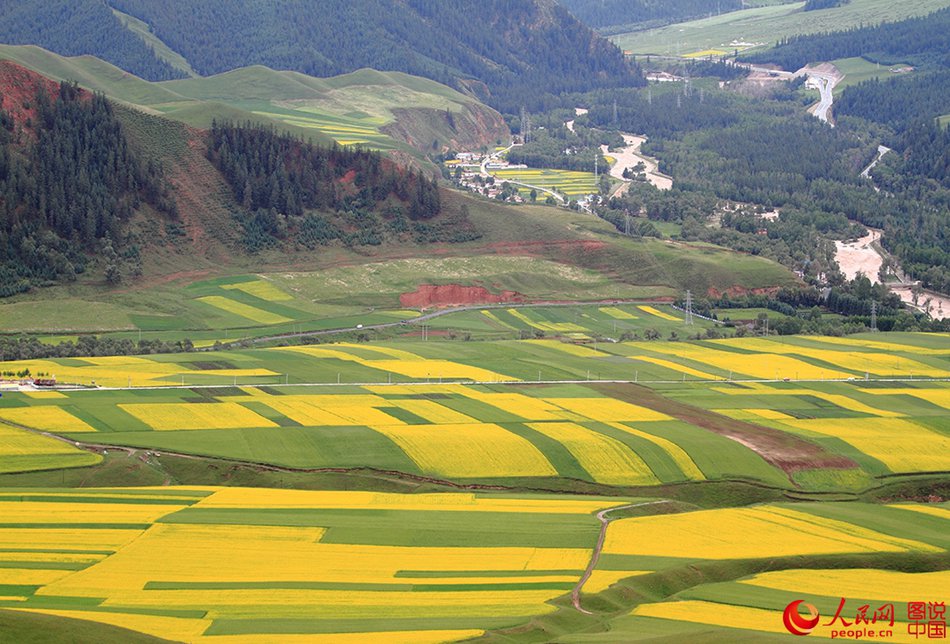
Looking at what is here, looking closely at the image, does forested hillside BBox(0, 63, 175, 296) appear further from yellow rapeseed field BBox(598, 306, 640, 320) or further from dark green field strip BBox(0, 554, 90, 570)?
dark green field strip BBox(0, 554, 90, 570)

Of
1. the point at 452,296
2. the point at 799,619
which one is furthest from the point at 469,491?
the point at 452,296

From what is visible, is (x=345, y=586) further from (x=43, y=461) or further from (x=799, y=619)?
(x=43, y=461)

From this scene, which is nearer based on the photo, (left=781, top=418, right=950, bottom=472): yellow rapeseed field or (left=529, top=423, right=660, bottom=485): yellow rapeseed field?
(left=529, top=423, right=660, bottom=485): yellow rapeseed field

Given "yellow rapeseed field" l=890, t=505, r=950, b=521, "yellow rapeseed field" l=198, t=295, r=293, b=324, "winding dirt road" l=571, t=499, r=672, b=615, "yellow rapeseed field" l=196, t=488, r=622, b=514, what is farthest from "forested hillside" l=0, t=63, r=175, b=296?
"yellow rapeseed field" l=890, t=505, r=950, b=521

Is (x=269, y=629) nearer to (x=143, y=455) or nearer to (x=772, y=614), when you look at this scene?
(x=772, y=614)

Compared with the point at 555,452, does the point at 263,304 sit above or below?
above

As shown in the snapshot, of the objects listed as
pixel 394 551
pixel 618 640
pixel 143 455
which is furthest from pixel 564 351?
pixel 618 640

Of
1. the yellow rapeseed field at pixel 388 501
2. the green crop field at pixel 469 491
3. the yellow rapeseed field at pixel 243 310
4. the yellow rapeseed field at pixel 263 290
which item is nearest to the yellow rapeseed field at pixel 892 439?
the green crop field at pixel 469 491
